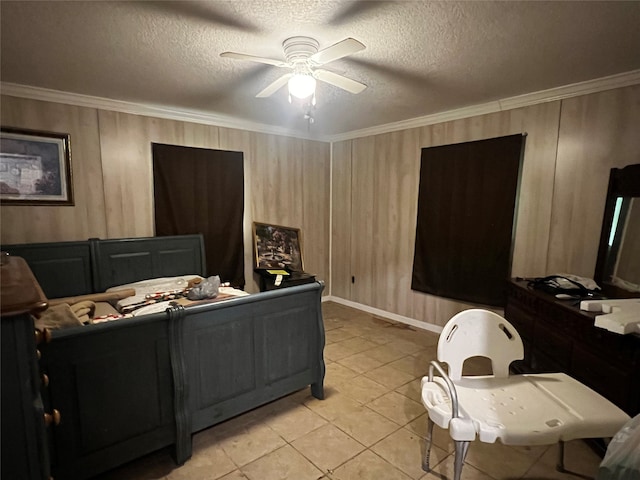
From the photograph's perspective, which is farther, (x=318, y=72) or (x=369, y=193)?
(x=369, y=193)

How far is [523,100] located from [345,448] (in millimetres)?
3216

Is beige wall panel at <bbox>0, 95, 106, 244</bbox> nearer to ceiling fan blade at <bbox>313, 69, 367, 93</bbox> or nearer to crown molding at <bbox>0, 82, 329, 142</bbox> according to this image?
crown molding at <bbox>0, 82, 329, 142</bbox>

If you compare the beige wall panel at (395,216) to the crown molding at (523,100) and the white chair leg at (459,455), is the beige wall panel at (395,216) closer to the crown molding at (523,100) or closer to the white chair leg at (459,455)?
the crown molding at (523,100)

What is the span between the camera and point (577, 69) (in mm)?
2408

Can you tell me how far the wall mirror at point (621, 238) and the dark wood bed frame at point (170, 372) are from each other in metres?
2.20

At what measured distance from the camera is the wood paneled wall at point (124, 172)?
2.99m

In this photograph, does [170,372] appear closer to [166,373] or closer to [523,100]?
[166,373]

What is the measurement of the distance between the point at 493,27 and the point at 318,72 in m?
1.01

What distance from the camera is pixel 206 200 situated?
387 centimetres

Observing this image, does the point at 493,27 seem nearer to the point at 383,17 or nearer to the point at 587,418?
the point at 383,17

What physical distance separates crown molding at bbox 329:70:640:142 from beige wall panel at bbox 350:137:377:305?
0.30 metres

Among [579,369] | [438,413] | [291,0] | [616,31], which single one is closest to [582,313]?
[579,369]

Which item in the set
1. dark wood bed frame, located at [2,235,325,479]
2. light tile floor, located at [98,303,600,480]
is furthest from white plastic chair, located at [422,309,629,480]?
dark wood bed frame, located at [2,235,325,479]

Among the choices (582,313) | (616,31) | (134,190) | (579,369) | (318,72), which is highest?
(616,31)
